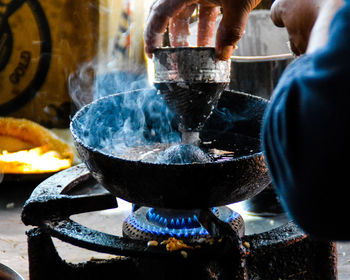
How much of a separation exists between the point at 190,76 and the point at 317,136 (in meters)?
1.02

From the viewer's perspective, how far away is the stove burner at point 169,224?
6.71ft

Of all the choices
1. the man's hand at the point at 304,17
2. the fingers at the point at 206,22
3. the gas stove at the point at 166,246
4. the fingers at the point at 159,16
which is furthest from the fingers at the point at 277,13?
the fingers at the point at 206,22

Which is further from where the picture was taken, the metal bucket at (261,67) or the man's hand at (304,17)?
the metal bucket at (261,67)

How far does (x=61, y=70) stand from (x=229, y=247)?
15.3ft

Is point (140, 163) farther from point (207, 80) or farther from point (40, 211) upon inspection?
point (40, 211)

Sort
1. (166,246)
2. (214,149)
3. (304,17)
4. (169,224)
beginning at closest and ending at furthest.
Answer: (304,17)
(166,246)
(169,224)
(214,149)

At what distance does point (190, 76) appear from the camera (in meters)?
1.73

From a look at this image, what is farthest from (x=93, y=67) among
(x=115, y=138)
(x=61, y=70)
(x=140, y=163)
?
(x=140, y=163)

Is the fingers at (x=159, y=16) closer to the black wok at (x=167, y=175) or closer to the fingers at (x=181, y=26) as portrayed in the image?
the fingers at (x=181, y=26)

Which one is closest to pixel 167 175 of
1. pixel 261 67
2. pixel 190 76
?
pixel 190 76

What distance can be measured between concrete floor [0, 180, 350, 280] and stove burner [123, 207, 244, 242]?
55cm

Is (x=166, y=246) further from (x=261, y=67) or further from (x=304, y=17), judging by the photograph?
(x=261, y=67)

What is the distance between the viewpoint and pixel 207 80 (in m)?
1.75

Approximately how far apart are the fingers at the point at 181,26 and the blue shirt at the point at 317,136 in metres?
1.76
